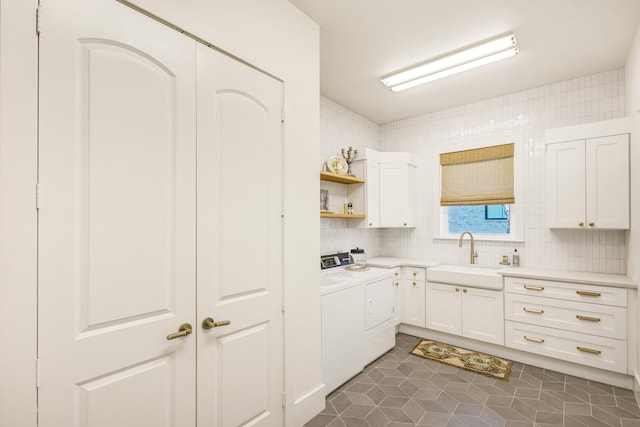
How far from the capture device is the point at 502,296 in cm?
319

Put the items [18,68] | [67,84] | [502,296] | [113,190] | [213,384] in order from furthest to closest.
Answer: [502,296] → [213,384] → [113,190] → [67,84] → [18,68]

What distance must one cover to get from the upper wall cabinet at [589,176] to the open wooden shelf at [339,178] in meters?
2.04

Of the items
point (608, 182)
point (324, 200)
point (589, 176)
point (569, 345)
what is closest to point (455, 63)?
point (589, 176)

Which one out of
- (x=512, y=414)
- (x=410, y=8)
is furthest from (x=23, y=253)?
(x=512, y=414)

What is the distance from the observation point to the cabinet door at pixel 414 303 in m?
3.75

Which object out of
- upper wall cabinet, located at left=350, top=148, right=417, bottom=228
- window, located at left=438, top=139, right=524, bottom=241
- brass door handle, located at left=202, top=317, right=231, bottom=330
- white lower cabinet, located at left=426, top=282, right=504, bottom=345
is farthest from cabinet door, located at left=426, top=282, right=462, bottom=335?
brass door handle, located at left=202, top=317, right=231, bottom=330

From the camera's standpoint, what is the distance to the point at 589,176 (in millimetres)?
2889

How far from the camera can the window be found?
365 cm

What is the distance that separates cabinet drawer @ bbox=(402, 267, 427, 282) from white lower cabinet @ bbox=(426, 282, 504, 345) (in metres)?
0.11

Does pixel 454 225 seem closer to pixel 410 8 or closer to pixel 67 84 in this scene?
pixel 410 8

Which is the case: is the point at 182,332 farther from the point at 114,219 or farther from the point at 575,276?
the point at 575,276

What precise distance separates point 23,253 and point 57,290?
177mm

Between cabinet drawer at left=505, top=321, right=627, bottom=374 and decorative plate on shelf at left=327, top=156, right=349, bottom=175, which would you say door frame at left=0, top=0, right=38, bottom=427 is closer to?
decorative plate on shelf at left=327, top=156, right=349, bottom=175

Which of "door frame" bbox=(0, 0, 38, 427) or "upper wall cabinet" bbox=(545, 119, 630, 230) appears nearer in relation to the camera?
"door frame" bbox=(0, 0, 38, 427)
